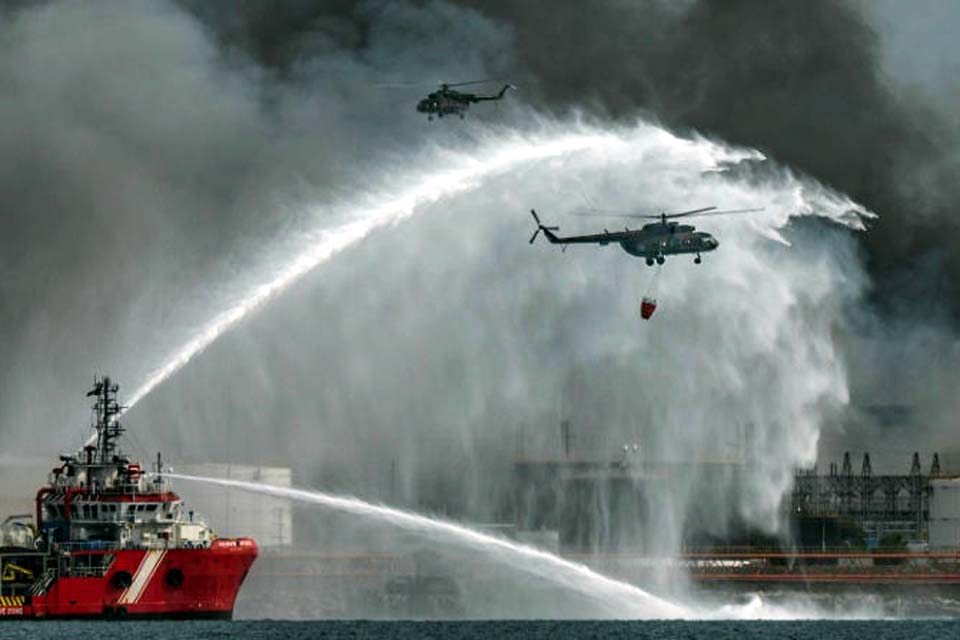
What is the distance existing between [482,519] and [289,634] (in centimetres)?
3510

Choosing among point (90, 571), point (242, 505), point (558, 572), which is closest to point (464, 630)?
point (558, 572)

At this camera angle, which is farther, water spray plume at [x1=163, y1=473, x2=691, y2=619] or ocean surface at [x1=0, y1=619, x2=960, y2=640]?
water spray plume at [x1=163, y1=473, x2=691, y2=619]

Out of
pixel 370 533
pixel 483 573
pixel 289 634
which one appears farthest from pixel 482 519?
pixel 289 634

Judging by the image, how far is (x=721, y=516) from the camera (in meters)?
165

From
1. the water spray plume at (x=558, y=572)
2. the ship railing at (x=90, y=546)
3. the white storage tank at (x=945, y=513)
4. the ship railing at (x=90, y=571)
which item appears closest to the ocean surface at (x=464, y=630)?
the water spray plume at (x=558, y=572)

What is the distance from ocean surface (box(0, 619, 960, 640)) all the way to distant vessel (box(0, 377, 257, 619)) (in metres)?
1.53

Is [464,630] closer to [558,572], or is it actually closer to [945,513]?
[558,572]

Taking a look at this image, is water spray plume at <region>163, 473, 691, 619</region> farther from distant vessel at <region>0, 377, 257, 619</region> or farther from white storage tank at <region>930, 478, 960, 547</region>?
white storage tank at <region>930, 478, 960, 547</region>

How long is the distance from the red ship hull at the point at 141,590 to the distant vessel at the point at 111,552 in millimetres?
51

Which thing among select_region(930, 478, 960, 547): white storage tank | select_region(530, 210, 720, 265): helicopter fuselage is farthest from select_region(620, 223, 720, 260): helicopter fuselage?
select_region(930, 478, 960, 547): white storage tank

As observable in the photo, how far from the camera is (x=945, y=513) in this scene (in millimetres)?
175250

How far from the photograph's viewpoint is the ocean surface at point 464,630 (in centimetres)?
11088

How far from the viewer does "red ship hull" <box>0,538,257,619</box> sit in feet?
365

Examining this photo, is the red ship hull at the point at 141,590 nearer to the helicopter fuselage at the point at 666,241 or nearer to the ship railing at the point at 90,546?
the ship railing at the point at 90,546
